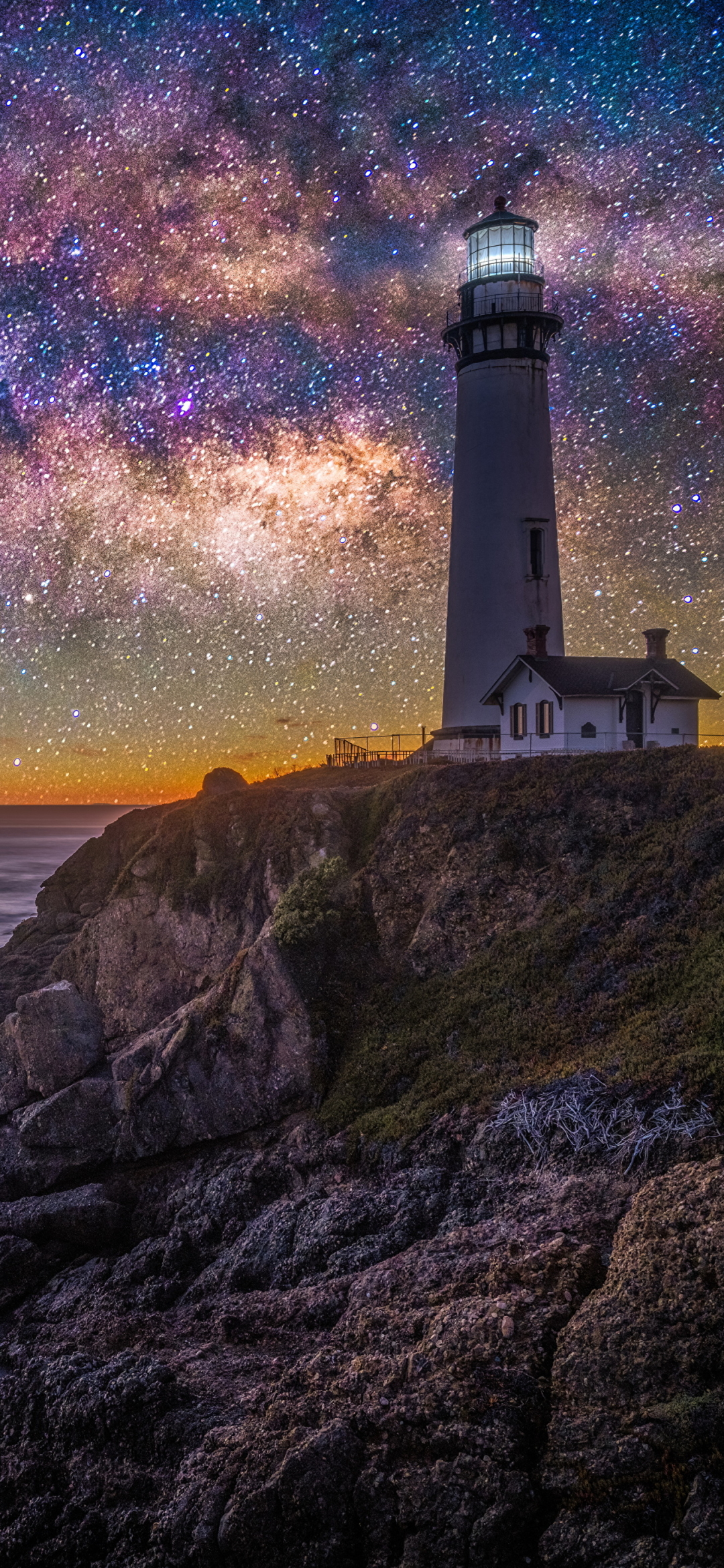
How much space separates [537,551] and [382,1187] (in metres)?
24.3

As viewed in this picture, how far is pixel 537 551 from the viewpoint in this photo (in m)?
33.5

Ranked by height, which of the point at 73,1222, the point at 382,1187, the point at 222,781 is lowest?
the point at 73,1222

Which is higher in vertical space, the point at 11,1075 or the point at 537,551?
the point at 537,551

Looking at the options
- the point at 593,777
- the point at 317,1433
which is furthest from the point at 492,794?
the point at 317,1433

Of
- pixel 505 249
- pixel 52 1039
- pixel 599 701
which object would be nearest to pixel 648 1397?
pixel 52 1039

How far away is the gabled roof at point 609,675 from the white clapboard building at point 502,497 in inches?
8.2

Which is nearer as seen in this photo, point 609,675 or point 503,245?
point 609,675

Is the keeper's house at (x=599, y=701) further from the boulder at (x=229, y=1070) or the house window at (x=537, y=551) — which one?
the boulder at (x=229, y=1070)

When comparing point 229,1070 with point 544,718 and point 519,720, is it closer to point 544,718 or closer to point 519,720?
point 544,718

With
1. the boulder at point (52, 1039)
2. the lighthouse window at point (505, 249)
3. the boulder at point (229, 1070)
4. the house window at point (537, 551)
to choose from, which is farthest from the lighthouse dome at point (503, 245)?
the boulder at point (52, 1039)

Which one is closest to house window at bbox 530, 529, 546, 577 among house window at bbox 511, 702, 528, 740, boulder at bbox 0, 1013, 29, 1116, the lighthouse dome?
house window at bbox 511, 702, 528, 740

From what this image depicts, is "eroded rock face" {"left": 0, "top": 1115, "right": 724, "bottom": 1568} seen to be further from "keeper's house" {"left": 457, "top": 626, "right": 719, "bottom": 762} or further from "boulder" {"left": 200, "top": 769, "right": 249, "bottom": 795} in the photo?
"boulder" {"left": 200, "top": 769, "right": 249, "bottom": 795}

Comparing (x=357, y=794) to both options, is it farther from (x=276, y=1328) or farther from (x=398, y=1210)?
(x=276, y=1328)

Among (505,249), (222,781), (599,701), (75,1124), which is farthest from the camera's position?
(222,781)
